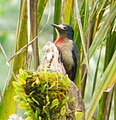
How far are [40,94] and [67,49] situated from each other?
45.9 inches

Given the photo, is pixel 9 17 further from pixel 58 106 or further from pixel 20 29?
pixel 58 106

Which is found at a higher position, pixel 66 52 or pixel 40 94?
pixel 40 94

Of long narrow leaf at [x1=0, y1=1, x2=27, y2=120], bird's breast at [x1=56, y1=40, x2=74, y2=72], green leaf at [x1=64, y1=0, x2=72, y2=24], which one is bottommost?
bird's breast at [x1=56, y1=40, x2=74, y2=72]

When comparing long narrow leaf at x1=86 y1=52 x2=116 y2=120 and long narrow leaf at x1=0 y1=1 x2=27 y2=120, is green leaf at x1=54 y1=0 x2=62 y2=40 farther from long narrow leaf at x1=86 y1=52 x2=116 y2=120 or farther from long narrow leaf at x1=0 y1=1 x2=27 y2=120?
long narrow leaf at x1=86 y1=52 x2=116 y2=120

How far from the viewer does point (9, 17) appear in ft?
8.78

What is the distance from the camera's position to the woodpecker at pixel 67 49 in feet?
6.66

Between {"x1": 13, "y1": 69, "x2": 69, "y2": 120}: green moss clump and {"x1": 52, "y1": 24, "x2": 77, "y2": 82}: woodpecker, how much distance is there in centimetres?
68

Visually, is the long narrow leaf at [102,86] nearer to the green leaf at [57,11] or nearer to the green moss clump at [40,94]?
the green moss clump at [40,94]

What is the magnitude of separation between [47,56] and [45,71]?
0.73ft

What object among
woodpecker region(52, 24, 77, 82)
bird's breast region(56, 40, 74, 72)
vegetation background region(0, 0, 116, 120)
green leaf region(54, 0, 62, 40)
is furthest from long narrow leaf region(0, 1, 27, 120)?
bird's breast region(56, 40, 74, 72)

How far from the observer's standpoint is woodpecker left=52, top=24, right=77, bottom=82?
203 centimetres

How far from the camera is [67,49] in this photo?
2311mm

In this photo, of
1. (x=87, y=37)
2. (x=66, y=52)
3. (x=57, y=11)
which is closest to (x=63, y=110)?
(x=87, y=37)

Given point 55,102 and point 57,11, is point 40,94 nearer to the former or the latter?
point 55,102
